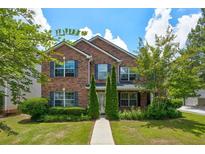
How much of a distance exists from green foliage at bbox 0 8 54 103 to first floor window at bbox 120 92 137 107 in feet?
61.2

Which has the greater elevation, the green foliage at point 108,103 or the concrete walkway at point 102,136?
the green foliage at point 108,103

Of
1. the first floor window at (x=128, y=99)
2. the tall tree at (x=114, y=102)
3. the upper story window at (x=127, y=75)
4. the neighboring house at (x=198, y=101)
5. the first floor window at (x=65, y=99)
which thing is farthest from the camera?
the neighboring house at (x=198, y=101)

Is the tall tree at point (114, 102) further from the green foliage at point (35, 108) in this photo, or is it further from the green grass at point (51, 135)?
the green foliage at point (35, 108)

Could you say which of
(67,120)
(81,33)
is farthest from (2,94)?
(67,120)

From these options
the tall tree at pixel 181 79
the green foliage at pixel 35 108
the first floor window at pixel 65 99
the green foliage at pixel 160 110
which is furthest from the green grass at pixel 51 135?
the tall tree at pixel 181 79

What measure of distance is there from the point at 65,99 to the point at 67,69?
96.7 inches

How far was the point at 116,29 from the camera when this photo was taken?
63.1 feet

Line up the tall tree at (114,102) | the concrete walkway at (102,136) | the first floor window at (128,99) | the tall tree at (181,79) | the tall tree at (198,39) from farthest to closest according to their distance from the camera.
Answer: the tall tree at (198,39)
the first floor window at (128,99)
the tall tree at (181,79)
the tall tree at (114,102)
the concrete walkway at (102,136)

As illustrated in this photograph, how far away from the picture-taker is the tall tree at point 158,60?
59.9 feet

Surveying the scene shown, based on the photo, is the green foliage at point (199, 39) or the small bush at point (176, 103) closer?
the small bush at point (176, 103)

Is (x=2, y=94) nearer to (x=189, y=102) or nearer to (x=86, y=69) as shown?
(x=86, y=69)

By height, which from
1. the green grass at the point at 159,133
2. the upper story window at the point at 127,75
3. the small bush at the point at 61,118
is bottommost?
the green grass at the point at 159,133
